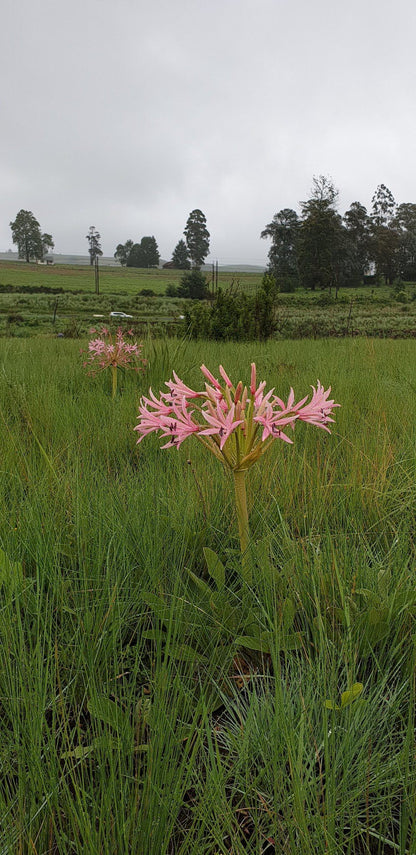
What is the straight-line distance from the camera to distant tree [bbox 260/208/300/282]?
55.0 meters

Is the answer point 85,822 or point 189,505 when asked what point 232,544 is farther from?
point 85,822

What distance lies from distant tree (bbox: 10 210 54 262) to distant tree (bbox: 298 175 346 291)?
59.3 meters

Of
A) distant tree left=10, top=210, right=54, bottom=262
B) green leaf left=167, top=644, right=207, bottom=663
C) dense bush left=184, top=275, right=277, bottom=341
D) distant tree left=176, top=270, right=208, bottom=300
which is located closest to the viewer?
green leaf left=167, top=644, right=207, bottom=663

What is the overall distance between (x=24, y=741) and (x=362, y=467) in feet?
5.13

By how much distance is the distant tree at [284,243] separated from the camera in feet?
180

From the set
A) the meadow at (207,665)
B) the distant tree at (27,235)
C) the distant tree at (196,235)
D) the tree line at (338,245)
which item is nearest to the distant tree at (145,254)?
the distant tree at (196,235)

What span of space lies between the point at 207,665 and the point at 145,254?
10824 centimetres

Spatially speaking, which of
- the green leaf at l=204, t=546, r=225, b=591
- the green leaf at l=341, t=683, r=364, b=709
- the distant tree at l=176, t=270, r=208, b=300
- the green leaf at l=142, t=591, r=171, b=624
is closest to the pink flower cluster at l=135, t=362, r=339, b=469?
the green leaf at l=204, t=546, r=225, b=591

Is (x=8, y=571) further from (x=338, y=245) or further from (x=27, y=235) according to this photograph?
(x=27, y=235)

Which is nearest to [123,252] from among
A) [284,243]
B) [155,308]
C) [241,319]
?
[284,243]

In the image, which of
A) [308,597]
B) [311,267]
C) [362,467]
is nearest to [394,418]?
[362,467]

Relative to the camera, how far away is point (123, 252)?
107125 mm

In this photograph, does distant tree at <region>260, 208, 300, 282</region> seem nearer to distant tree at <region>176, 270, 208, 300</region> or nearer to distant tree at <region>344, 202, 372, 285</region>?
distant tree at <region>344, 202, 372, 285</region>

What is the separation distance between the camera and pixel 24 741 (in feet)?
2.31
